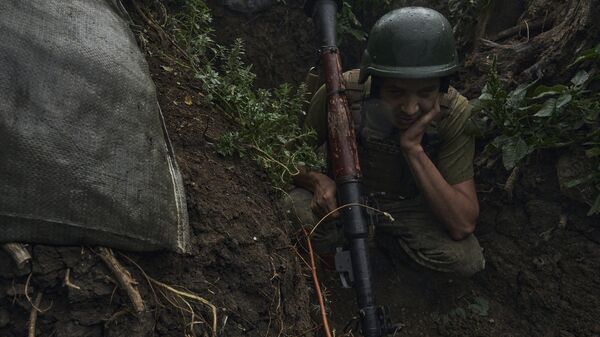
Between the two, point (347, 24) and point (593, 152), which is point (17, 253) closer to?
point (593, 152)

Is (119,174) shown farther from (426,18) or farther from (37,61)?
(426,18)

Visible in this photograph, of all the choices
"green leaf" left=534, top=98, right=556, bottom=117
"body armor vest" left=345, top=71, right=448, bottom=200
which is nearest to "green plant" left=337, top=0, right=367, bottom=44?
"body armor vest" left=345, top=71, right=448, bottom=200

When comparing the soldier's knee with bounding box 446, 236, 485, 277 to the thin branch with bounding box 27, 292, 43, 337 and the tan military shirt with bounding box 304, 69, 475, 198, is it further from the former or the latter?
the thin branch with bounding box 27, 292, 43, 337

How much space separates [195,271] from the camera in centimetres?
182

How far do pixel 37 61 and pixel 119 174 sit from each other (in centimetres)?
43

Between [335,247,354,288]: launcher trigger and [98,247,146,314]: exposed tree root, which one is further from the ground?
[98,247,146,314]: exposed tree root

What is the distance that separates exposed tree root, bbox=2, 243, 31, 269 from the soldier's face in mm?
1947

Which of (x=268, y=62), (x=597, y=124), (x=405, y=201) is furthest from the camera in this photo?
(x=268, y=62)

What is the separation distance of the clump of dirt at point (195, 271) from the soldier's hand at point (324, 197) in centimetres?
50

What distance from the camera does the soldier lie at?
8.87 feet

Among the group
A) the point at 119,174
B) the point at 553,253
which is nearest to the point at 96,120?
the point at 119,174

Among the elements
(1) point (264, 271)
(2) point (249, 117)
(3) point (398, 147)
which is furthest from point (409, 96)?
(1) point (264, 271)

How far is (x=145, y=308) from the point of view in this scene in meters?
1.59

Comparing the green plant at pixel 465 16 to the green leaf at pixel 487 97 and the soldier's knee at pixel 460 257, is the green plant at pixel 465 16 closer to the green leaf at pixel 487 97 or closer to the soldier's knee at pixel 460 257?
the green leaf at pixel 487 97
